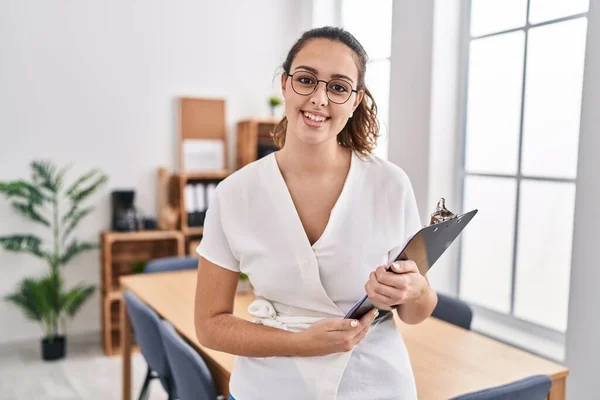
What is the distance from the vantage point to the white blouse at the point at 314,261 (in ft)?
3.71

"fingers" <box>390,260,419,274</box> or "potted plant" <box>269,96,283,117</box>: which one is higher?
"potted plant" <box>269,96,283,117</box>

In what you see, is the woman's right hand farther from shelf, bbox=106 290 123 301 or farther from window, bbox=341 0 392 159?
shelf, bbox=106 290 123 301

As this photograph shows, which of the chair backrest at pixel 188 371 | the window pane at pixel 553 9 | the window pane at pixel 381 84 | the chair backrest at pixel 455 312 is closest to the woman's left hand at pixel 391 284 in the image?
the chair backrest at pixel 188 371

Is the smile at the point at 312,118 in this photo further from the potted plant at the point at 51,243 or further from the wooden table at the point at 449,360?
the potted plant at the point at 51,243

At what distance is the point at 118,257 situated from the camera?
4.44m

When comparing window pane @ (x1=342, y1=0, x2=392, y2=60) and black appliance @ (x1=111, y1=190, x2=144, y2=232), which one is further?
black appliance @ (x1=111, y1=190, x2=144, y2=232)

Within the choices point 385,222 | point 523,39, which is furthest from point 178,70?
point 385,222

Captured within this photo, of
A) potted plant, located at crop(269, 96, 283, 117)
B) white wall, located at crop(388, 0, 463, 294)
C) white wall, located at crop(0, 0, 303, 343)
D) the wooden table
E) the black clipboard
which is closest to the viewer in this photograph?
the black clipboard

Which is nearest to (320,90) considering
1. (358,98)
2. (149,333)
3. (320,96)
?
(320,96)

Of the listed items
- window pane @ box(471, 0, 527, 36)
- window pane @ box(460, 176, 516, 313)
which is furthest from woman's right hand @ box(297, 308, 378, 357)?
window pane @ box(471, 0, 527, 36)

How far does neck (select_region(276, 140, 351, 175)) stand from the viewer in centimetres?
118

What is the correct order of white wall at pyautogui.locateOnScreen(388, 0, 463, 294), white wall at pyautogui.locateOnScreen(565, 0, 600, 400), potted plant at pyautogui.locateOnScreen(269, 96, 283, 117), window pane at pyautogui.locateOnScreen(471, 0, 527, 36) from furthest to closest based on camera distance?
potted plant at pyautogui.locateOnScreen(269, 96, 283, 117), white wall at pyautogui.locateOnScreen(388, 0, 463, 294), window pane at pyautogui.locateOnScreen(471, 0, 527, 36), white wall at pyautogui.locateOnScreen(565, 0, 600, 400)

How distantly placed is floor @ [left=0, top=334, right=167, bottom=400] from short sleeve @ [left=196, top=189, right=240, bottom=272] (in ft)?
8.39

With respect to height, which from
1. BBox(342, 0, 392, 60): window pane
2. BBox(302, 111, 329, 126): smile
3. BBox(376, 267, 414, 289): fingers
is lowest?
BBox(376, 267, 414, 289): fingers
